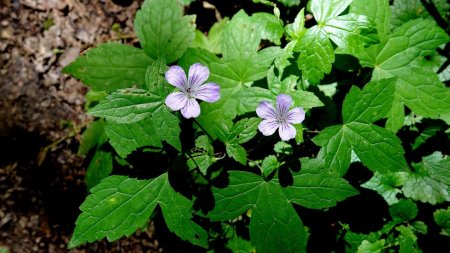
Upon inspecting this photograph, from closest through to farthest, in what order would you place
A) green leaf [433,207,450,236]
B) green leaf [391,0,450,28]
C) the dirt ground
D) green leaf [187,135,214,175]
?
green leaf [187,135,214,175]
green leaf [433,207,450,236]
green leaf [391,0,450,28]
the dirt ground

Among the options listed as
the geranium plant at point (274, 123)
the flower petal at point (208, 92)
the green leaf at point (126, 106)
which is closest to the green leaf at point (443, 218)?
the geranium plant at point (274, 123)

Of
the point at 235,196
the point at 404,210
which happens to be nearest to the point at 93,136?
the point at 235,196

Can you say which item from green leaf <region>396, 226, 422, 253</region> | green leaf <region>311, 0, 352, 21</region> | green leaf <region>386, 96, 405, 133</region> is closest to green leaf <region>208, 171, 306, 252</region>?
green leaf <region>396, 226, 422, 253</region>

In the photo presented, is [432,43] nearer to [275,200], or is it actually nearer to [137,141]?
[275,200]

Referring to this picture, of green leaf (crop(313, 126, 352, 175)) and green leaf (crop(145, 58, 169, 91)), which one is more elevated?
green leaf (crop(145, 58, 169, 91))

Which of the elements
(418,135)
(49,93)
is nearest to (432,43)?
(418,135)

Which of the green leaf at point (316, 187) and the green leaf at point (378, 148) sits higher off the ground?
the green leaf at point (378, 148)

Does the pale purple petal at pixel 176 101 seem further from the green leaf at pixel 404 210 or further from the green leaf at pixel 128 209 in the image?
the green leaf at pixel 404 210

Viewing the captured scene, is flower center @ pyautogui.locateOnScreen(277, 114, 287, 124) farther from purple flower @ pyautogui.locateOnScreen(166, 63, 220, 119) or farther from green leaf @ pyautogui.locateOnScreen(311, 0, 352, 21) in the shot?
green leaf @ pyautogui.locateOnScreen(311, 0, 352, 21)
